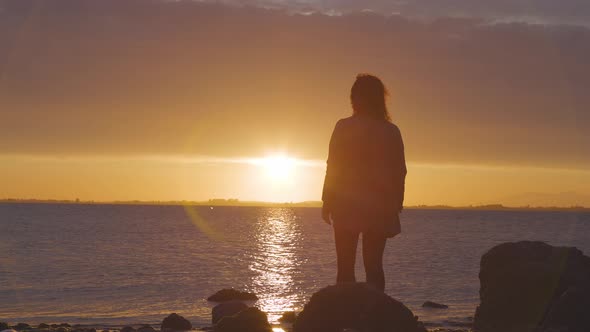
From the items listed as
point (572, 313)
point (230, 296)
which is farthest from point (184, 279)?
point (572, 313)

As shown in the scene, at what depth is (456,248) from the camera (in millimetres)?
86312

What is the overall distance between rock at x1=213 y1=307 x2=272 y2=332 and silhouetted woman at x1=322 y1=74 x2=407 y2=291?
11.6 ft

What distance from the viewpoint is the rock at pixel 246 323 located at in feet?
39.4

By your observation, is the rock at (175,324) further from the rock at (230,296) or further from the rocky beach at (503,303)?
the rocky beach at (503,303)

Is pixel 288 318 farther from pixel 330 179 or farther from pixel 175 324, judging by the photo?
pixel 330 179

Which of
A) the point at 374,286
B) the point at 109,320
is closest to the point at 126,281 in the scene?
the point at 109,320

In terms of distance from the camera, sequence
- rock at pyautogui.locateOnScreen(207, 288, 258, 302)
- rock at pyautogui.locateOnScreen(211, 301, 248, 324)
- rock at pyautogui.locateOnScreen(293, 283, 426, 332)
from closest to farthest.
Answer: rock at pyautogui.locateOnScreen(293, 283, 426, 332) < rock at pyautogui.locateOnScreen(211, 301, 248, 324) < rock at pyautogui.locateOnScreen(207, 288, 258, 302)

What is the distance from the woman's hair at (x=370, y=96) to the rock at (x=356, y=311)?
2.11m

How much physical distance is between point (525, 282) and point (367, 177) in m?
6.74

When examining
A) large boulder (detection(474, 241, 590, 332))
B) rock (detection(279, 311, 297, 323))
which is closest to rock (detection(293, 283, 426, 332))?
large boulder (detection(474, 241, 590, 332))

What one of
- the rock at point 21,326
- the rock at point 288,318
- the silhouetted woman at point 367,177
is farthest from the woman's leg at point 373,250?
the rock at point 21,326

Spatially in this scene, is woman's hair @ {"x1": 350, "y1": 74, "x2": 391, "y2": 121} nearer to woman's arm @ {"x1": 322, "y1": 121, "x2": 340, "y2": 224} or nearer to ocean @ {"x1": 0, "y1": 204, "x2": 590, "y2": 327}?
woman's arm @ {"x1": 322, "y1": 121, "x2": 340, "y2": 224}

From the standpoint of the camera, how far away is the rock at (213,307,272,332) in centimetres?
1202

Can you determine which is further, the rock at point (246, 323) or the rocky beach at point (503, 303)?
the rock at point (246, 323)
